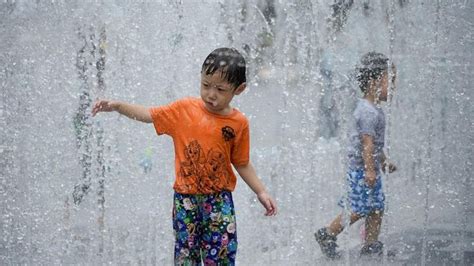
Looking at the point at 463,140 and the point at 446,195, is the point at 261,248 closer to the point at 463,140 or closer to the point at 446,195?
the point at 446,195

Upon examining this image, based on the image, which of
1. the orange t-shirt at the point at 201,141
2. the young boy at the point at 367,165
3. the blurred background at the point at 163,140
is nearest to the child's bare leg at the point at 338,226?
the young boy at the point at 367,165

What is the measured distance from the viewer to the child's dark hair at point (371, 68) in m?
4.64

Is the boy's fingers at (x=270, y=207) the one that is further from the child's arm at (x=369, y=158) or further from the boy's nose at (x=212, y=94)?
the child's arm at (x=369, y=158)

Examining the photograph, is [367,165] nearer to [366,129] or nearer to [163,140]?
[366,129]

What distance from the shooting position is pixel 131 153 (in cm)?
538

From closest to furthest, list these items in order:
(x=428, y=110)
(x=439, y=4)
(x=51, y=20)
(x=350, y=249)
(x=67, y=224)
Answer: (x=350, y=249) → (x=67, y=224) → (x=51, y=20) → (x=439, y=4) → (x=428, y=110)

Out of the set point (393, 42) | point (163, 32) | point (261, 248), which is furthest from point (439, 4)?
point (261, 248)

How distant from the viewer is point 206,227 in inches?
120

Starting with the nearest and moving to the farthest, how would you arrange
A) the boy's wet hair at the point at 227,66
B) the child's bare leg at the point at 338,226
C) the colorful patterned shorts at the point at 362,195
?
the boy's wet hair at the point at 227,66, the colorful patterned shorts at the point at 362,195, the child's bare leg at the point at 338,226

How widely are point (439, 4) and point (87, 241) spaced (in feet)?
11.3

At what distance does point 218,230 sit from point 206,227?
5cm

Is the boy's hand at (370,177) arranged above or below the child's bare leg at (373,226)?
above

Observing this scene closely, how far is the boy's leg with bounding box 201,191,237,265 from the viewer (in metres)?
3.02

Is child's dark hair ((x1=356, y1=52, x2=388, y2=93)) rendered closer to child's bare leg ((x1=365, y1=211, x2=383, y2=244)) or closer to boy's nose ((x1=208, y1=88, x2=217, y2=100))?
child's bare leg ((x1=365, y1=211, x2=383, y2=244))
